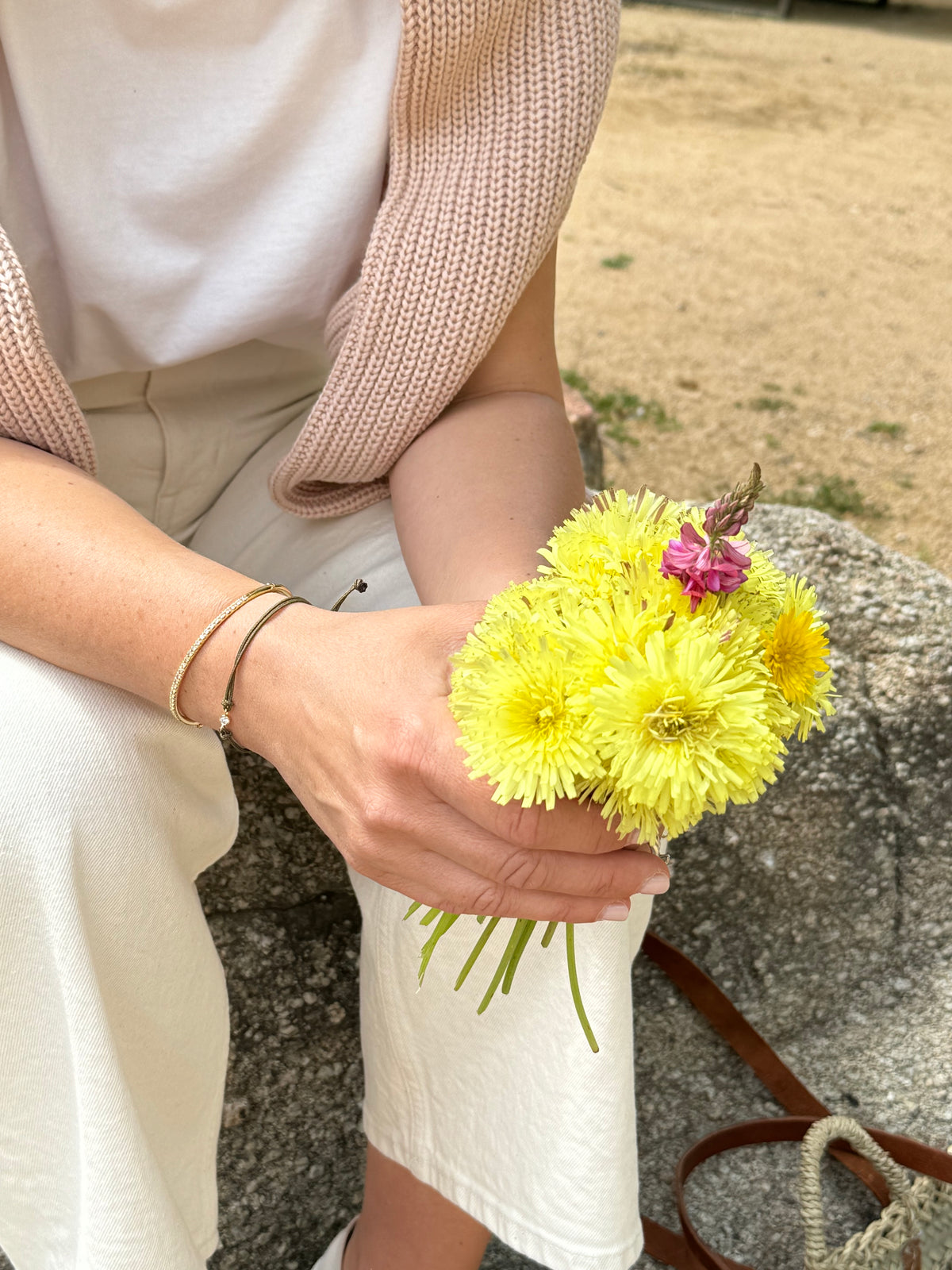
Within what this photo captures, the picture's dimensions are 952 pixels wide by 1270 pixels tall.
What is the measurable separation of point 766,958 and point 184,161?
3.62ft

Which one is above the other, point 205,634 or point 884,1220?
point 205,634

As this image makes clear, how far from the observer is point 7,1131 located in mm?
873

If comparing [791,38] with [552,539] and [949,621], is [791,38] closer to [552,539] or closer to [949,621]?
[949,621]

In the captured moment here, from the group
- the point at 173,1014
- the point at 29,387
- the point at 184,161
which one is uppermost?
the point at 184,161

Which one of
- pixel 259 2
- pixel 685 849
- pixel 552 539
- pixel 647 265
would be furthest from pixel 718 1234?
pixel 647 265

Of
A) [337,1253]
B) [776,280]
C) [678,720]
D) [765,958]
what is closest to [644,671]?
[678,720]

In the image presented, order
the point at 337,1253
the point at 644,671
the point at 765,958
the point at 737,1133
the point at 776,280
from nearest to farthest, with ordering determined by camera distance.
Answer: the point at 644,671 → the point at 337,1253 → the point at 737,1133 → the point at 765,958 → the point at 776,280

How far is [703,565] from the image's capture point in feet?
2.06

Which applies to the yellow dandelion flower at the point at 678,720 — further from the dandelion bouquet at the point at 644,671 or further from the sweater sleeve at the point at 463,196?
the sweater sleeve at the point at 463,196

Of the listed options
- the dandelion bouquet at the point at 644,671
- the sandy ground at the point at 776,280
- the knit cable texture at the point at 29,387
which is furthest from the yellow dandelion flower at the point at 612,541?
the sandy ground at the point at 776,280

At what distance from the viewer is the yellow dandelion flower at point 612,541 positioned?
663 mm

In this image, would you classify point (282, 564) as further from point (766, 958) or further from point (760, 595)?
point (766, 958)

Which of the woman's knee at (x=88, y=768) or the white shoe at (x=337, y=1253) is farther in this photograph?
the white shoe at (x=337, y=1253)

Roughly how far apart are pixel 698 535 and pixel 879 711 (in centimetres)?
98
